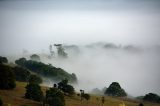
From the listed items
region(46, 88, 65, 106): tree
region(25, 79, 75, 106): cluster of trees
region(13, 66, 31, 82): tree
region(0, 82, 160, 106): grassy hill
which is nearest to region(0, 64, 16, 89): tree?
region(0, 82, 160, 106): grassy hill

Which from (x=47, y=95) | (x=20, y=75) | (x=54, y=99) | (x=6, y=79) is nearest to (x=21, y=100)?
(x=47, y=95)

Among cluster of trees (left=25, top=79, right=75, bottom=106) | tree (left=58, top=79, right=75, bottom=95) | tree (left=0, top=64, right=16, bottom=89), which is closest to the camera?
cluster of trees (left=25, top=79, right=75, bottom=106)

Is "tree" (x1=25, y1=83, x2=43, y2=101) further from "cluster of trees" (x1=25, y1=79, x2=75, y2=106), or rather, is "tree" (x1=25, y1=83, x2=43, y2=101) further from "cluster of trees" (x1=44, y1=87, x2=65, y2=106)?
"cluster of trees" (x1=44, y1=87, x2=65, y2=106)

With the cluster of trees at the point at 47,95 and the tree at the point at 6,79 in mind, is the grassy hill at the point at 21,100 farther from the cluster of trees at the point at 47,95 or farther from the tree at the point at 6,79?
the cluster of trees at the point at 47,95

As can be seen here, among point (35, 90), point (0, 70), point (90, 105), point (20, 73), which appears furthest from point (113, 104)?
point (20, 73)

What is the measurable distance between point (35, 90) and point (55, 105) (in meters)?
15.4

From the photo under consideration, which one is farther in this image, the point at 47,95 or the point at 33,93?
the point at 33,93

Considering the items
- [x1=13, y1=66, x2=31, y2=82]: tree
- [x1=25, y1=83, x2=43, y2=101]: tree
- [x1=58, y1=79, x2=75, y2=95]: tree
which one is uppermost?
[x1=13, y1=66, x2=31, y2=82]: tree

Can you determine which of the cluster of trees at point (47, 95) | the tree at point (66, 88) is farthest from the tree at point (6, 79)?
the tree at point (66, 88)

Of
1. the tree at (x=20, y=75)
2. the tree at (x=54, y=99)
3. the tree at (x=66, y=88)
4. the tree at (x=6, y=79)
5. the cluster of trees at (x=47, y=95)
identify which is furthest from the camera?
the tree at (x=20, y=75)

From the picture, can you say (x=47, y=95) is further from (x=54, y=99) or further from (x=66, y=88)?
(x=66, y=88)

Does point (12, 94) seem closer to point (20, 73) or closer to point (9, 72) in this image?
point (9, 72)

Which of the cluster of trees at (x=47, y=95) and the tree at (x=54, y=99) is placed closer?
the tree at (x=54, y=99)

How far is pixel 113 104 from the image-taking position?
473 feet
